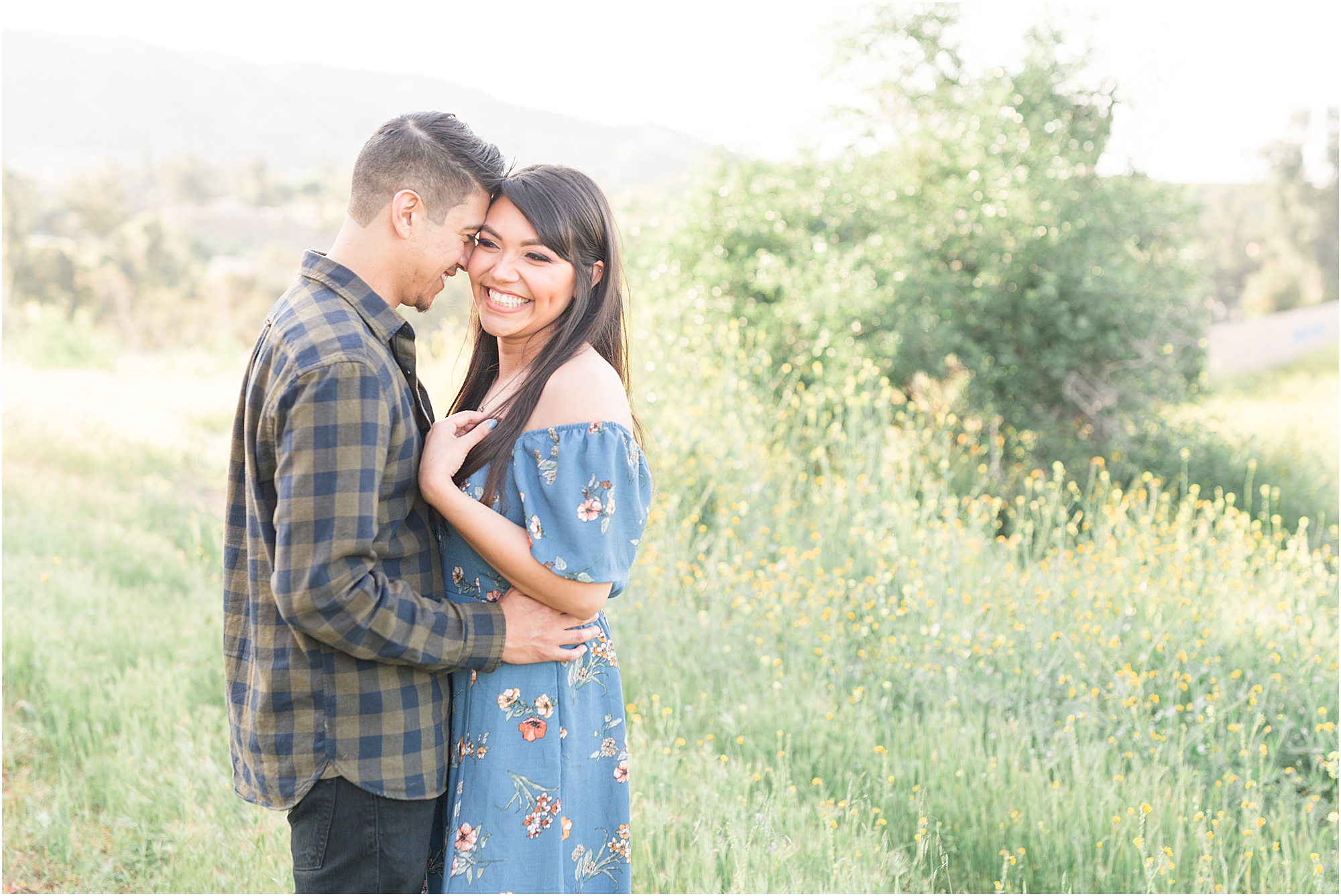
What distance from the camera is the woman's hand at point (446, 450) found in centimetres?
183

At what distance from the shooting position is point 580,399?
198 cm

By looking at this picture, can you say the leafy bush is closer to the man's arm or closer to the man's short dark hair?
the man's short dark hair

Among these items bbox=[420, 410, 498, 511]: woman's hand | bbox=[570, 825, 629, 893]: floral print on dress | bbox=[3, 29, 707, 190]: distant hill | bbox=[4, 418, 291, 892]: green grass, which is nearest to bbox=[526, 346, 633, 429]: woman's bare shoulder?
bbox=[420, 410, 498, 511]: woman's hand

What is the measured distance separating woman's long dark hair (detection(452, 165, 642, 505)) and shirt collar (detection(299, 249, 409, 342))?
312 millimetres

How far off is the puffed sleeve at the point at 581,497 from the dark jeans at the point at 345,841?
0.59 meters

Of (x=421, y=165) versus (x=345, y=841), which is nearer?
(x=345, y=841)

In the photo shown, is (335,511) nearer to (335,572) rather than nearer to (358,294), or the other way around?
(335,572)

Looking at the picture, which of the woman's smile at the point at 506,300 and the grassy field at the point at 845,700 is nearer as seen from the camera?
the woman's smile at the point at 506,300

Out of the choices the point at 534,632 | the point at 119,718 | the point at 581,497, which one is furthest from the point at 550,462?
the point at 119,718

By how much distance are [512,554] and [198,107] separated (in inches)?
2268

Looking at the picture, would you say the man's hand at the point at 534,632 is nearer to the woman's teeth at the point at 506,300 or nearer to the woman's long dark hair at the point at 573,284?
the woman's long dark hair at the point at 573,284

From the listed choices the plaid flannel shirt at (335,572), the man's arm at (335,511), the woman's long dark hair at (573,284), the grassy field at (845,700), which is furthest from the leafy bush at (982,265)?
the man's arm at (335,511)

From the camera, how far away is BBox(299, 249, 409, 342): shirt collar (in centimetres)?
184

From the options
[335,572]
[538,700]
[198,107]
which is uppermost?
[198,107]
